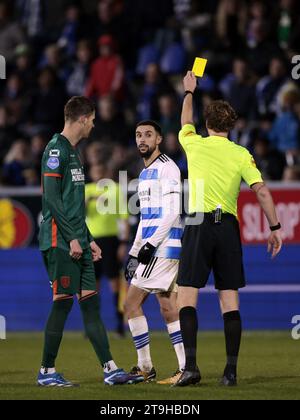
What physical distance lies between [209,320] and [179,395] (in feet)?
24.3

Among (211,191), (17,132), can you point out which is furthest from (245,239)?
(211,191)

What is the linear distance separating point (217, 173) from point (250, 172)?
0.27m

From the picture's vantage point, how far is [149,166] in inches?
410

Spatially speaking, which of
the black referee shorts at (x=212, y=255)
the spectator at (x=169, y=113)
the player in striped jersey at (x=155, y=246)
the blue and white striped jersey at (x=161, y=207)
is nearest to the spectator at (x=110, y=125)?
the spectator at (x=169, y=113)

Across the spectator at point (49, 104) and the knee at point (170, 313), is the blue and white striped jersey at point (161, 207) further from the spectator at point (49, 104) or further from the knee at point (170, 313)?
the spectator at point (49, 104)

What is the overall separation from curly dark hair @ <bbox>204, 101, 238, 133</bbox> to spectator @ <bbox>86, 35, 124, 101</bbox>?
392 inches

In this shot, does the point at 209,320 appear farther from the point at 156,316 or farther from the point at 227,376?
the point at 227,376

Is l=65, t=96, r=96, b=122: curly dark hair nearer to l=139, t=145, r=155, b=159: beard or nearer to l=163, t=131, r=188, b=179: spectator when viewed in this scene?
l=139, t=145, r=155, b=159: beard

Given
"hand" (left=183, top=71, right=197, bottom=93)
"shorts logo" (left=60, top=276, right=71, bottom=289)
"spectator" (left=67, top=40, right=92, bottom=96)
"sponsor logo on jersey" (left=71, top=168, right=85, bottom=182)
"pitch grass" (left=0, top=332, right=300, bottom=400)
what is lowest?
"pitch grass" (left=0, top=332, right=300, bottom=400)

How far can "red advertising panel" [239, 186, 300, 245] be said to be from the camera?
16109 millimetres

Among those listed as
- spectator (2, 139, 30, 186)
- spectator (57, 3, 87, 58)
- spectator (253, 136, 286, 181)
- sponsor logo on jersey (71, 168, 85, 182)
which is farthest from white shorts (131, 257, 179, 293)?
spectator (57, 3, 87, 58)

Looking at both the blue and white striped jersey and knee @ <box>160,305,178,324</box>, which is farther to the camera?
knee @ <box>160,305,178,324</box>

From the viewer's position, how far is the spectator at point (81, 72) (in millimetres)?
20406

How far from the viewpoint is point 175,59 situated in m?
20.1
